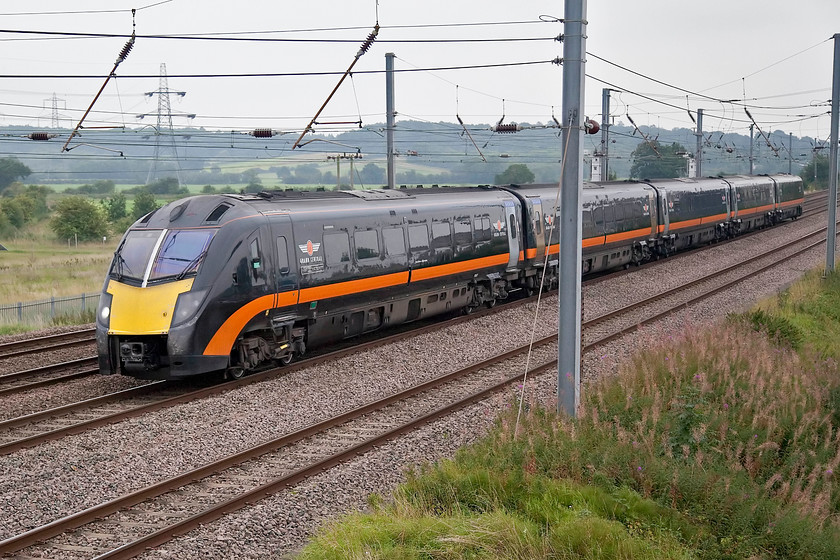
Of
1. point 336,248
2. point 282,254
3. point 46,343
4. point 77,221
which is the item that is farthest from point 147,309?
point 77,221

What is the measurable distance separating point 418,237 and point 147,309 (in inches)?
270

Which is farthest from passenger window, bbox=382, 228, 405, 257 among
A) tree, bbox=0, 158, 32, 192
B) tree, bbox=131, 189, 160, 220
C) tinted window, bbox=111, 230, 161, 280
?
tree, bbox=0, 158, 32, 192

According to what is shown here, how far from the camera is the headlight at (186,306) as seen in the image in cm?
1315

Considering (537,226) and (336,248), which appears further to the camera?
(537,226)

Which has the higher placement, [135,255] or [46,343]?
[135,255]

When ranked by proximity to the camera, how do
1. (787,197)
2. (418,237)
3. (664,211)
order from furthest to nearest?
(787,197) < (664,211) < (418,237)

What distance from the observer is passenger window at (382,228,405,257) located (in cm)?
1750

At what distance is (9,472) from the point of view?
9.99 meters

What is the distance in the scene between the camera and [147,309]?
43.4ft

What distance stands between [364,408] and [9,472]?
4.83m

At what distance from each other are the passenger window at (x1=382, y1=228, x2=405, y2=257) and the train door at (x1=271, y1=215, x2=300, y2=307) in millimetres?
2457

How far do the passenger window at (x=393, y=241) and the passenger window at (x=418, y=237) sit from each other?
1.03 ft

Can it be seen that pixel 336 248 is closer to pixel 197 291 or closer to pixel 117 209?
pixel 197 291

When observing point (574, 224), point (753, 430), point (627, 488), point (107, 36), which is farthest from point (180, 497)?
point (107, 36)
